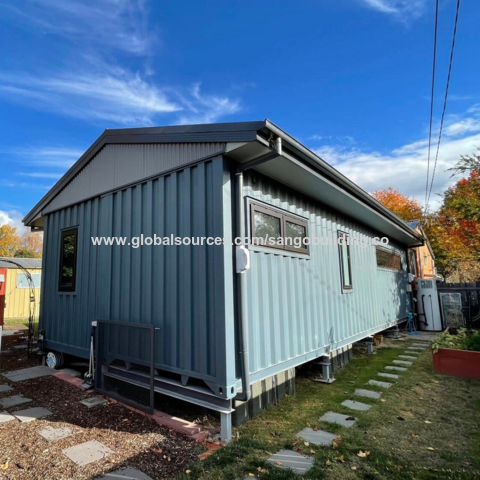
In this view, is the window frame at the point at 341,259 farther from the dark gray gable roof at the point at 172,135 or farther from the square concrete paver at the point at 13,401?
the square concrete paver at the point at 13,401

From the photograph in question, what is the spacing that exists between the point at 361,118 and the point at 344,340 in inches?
308

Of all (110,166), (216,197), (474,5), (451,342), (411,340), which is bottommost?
(411,340)

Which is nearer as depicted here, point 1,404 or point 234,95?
point 1,404

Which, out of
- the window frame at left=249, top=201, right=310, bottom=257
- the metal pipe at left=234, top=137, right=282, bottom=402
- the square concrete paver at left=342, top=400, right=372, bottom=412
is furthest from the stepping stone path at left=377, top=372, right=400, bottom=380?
the metal pipe at left=234, top=137, right=282, bottom=402

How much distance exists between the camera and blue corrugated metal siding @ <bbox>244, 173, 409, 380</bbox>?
328 centimetres

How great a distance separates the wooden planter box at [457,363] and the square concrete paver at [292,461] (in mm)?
3692

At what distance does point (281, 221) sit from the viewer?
12.8ft

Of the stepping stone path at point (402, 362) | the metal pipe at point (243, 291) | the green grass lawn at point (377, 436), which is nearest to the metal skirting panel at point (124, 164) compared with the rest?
the metal pipe at point (243, 291)

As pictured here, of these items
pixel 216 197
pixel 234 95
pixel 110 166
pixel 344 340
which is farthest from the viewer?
pixel 234 95

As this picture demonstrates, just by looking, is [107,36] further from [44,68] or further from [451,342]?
[451,342]

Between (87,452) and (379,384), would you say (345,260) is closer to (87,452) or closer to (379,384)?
(379,384)

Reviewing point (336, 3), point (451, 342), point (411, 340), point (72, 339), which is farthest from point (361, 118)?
point (72, 339)

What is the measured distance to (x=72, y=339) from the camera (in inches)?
190

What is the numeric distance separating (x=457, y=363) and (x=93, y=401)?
5255 millimetres
